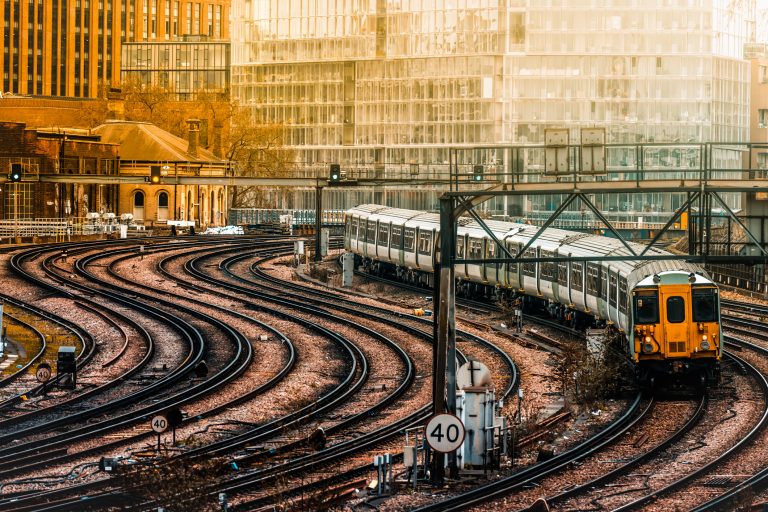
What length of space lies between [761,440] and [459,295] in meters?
28.0

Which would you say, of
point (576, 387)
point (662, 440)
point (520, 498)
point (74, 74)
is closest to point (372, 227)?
point (576, 387)

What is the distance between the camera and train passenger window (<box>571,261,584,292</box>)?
125ft

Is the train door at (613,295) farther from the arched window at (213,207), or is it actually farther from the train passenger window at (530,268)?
the arched window at (213,207)

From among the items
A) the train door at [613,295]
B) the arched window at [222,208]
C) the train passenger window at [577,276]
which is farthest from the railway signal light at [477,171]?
the arched window at [222,208]

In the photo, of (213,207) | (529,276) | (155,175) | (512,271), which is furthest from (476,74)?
→ (529,276)

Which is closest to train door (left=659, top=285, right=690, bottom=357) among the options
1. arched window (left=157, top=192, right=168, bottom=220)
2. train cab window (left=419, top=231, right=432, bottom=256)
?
train cab window (left=419, top=231, right=432, bottom=256)

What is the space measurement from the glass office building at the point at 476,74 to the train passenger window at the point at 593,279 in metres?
67.4

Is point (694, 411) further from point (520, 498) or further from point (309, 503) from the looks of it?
point (309, 503)

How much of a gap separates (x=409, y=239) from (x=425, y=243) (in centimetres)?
197

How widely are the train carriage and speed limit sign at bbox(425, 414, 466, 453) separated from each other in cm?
347

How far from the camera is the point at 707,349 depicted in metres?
28.5

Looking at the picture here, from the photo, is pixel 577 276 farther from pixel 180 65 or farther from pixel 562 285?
pixel 180 65

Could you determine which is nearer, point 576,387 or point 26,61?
point 576,387

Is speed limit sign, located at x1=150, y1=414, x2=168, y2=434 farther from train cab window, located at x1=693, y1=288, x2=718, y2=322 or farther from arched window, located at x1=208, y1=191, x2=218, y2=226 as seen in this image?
arched window, located at x1=208, y1=191, x2=218, y2=226
